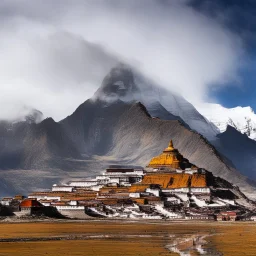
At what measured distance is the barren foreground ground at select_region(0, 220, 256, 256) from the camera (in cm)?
7256

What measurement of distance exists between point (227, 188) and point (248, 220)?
36.4 metres

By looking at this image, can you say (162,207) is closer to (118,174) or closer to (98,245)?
(118,174)

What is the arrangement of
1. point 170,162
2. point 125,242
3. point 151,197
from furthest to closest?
point 170,162 < point 151,197 < point 125,242

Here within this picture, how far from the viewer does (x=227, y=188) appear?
180875 millimetres

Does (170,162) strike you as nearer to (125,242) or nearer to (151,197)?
(151,197)

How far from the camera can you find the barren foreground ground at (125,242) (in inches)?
2857

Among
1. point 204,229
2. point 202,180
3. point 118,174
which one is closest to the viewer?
point 204,229

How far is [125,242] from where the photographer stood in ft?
272

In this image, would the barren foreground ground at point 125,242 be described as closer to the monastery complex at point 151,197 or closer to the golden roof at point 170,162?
the monastery complex at point 151,197

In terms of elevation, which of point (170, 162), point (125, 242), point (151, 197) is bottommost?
point (125, 242)

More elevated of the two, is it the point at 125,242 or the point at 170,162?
the point at 170,162

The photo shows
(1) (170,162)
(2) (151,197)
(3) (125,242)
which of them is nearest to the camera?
(3) (125,242)

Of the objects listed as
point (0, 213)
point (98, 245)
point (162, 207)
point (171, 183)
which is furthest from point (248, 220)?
point (98, 245)

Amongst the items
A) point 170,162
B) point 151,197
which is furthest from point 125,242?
point 170,162
